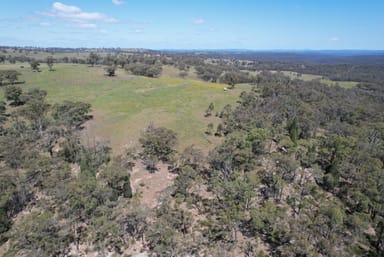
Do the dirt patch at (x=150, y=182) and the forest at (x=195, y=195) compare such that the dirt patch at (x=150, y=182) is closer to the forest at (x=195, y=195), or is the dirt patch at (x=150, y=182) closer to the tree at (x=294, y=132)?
the forest at (x=195, y=195)

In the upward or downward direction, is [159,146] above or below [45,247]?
above

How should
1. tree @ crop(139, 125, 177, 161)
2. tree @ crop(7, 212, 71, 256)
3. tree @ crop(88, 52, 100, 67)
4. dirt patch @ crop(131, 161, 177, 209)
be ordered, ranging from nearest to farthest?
tree @ crop(7, 212, 71, 256), dirt patch @ crop(131, 161, 177, 209), tree @ crop(139, 125, 177, 161), tree @ crop(88, 52, 100, 67)

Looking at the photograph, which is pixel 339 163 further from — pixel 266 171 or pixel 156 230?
pixel 156 230

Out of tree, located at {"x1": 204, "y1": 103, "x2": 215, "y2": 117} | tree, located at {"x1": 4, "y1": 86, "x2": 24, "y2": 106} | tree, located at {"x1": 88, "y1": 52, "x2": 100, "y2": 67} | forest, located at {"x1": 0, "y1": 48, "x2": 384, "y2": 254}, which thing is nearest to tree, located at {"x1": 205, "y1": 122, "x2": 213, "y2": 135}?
forest, located at {"x1": 0, "y1": 48, "x2": 384, "y2": 254}

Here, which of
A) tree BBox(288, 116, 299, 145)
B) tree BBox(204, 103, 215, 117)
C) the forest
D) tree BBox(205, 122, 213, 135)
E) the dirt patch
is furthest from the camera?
tree BBox(204, 103, 215, 117)

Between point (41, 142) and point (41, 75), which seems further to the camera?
point (41, 75)

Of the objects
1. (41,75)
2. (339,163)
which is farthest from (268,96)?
(41,75)

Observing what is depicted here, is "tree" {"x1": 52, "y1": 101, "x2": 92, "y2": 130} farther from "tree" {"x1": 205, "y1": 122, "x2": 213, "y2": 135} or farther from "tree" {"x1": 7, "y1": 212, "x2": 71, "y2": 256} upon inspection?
"tree" {"x1": 7, "y1": 212, "x2": 71, "y2": 256}

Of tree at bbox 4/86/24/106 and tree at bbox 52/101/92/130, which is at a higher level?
tree at bbox 4/86/24/106

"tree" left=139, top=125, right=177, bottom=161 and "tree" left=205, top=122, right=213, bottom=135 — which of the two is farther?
"tree" left=205, top=122, right=213, bottom=135
